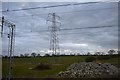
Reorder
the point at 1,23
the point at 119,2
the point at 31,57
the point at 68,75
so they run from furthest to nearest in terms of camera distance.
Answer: the point at 31,57 < the point at 68,75 < the point at 1,23 < the point at 119,2

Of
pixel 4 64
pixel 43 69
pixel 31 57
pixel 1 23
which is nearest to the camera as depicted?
pixel 1 23

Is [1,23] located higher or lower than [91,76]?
higher

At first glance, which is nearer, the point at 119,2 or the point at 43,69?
the point at 119,2

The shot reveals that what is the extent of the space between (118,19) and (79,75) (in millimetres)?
14956

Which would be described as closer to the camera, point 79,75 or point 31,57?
point 79,75

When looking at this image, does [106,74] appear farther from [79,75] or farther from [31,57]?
[31,57]

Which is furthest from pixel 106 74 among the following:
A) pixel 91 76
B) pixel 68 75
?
pixel 68 75


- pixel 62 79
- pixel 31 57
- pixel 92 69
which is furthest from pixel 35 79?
pixel 31 57

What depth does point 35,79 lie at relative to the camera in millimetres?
29375

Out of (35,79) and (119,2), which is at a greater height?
(119,2)

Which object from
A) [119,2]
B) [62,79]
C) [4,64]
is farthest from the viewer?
[4,64]

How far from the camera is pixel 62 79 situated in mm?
28734

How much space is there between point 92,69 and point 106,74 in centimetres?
244

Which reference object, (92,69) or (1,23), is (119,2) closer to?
(1,23)
